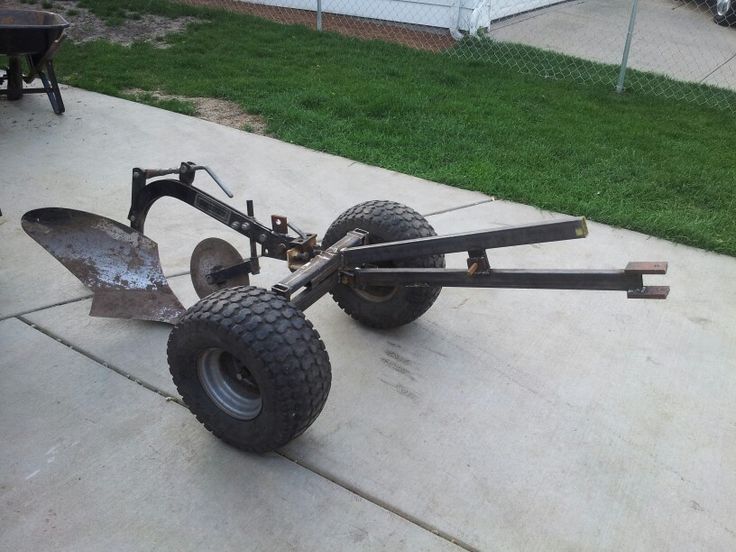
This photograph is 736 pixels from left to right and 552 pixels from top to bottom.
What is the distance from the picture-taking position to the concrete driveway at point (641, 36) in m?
9.52

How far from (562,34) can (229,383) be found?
376 inches

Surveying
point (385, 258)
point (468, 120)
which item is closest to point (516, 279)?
point (385, 258)

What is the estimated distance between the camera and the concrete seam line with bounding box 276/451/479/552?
8.15 feet

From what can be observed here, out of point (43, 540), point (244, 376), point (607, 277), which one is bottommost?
point (43, 540)

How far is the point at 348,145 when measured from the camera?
6121 mm

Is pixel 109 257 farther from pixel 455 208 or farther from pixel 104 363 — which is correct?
pixel 455 208

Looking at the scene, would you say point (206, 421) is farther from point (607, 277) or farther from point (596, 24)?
point (596, 24)

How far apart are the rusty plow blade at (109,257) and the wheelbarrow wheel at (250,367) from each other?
83 centimetres

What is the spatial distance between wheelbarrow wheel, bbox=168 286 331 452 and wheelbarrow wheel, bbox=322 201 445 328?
0.83 m

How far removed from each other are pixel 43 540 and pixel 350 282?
1.53 m

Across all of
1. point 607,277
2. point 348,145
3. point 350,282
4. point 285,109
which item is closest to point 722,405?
point 607,277

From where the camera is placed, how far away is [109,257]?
370cm

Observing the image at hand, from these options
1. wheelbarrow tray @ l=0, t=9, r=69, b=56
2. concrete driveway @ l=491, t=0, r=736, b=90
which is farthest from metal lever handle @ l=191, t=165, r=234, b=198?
concrete driveway @ l=491, t=0, r=736, b=90

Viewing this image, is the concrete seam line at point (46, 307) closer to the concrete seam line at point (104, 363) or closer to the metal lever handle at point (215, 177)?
the concrete seam line at point (104, 363)
